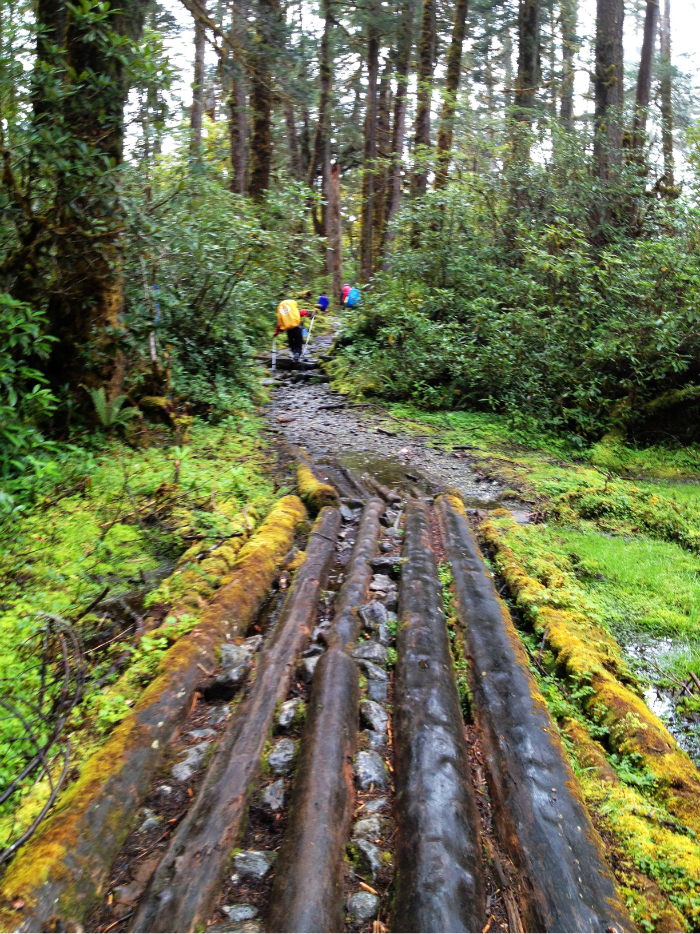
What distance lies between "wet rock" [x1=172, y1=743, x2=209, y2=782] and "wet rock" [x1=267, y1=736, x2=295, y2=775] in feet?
1.24

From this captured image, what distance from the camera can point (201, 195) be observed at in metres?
9.85

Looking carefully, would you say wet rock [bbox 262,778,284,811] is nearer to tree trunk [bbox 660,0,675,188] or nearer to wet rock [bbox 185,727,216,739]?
wet rock [bbox 185,727,216,739]

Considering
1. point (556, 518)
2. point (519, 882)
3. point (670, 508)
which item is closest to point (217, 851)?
point (519, 882)

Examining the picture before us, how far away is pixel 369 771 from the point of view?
283cm

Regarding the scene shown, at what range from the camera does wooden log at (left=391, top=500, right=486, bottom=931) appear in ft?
6.73

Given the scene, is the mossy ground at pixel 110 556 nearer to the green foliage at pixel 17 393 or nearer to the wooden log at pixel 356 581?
the green foliage at pixel 17 393

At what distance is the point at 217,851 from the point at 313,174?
26.0 meters

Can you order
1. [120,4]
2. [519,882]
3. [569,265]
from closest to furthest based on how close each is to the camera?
1. [519,882]
2. [120,4]
3. [569,265]

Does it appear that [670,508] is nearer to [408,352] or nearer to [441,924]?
[441,924]

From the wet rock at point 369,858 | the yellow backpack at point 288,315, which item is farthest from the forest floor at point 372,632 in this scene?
the yellow backpack at point 288,315

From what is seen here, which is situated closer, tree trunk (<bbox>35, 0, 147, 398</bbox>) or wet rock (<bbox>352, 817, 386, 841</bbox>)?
wet rock (<bbox>352, 817, 386, 841</bbox>)

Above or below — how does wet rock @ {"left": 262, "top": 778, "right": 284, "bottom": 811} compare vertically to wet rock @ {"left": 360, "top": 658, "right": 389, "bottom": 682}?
below

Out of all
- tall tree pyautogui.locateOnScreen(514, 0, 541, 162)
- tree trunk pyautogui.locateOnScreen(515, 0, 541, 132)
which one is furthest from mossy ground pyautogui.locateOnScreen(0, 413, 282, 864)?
tree trunk pyautogui.locateOnScreen(515, 0, 541, 132)

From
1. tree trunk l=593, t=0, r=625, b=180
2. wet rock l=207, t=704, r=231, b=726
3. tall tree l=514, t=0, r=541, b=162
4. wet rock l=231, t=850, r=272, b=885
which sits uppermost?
tall tree l=514, t=0, r=541, b=162
